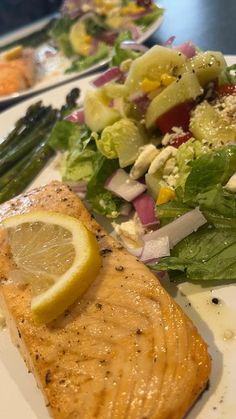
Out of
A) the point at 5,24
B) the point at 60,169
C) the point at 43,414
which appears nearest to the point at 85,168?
the point at 60,169

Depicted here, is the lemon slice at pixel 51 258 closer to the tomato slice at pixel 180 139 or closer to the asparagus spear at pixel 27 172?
the tomato slice at pixel 180 139

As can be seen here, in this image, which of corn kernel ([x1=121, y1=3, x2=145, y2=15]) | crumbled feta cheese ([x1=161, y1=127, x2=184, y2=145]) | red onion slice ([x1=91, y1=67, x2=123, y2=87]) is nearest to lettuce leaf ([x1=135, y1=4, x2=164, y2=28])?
corn kernel ([x1=121, y1=3, x2=145, y2=15])

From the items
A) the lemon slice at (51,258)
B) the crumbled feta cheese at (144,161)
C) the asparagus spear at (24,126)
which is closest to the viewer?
the lemon slice at (51,258)

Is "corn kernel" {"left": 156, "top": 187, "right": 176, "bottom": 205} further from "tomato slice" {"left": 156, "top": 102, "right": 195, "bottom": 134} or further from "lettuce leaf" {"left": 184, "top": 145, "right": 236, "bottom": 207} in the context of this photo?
"tomato slice" {"left": 156, "top": 102, "right": 195, "bottom": 134}

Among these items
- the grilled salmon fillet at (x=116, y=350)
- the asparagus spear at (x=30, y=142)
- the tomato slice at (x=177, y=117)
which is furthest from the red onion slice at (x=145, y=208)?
the asparagus spear at (x=30, y=142)

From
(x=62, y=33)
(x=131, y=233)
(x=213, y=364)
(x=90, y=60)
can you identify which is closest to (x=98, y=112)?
(x=131, y=233)

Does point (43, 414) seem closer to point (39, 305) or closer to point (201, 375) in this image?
point (39, 305)
